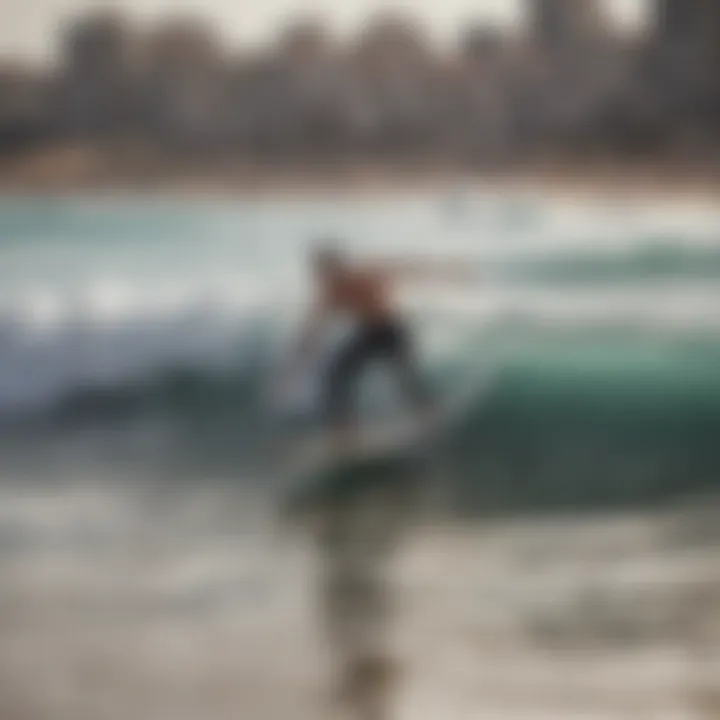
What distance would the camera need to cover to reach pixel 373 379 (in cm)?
122

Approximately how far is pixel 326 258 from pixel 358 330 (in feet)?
0.28

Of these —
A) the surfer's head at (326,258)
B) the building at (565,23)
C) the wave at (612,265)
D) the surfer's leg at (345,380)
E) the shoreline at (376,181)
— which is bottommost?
the surfer's leg at (345,380)

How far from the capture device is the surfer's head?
1225 mm

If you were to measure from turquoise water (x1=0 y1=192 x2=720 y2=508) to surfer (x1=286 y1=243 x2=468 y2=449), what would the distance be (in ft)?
0.06

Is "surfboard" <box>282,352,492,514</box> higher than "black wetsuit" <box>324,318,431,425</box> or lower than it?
lower

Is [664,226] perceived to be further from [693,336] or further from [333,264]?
[333,264]

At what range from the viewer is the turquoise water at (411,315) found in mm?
1213

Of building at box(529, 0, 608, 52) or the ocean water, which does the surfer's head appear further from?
building at box(529, 0, 608, 52)

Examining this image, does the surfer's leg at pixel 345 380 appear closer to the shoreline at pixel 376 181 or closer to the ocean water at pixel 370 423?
the ocean water at pixel 370 423

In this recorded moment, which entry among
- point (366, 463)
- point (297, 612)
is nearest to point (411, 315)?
point (366, 463)

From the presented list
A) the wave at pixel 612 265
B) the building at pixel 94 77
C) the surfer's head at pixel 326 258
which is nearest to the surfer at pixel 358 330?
the surfer's head at pixel 326 258

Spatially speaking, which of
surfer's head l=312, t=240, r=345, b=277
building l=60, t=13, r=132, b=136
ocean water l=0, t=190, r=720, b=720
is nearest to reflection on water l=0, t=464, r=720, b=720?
ocean water l=0, t=190, r=720, b=720

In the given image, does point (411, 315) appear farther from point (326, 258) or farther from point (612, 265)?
point (612, 265)

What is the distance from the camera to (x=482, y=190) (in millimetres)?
1245
